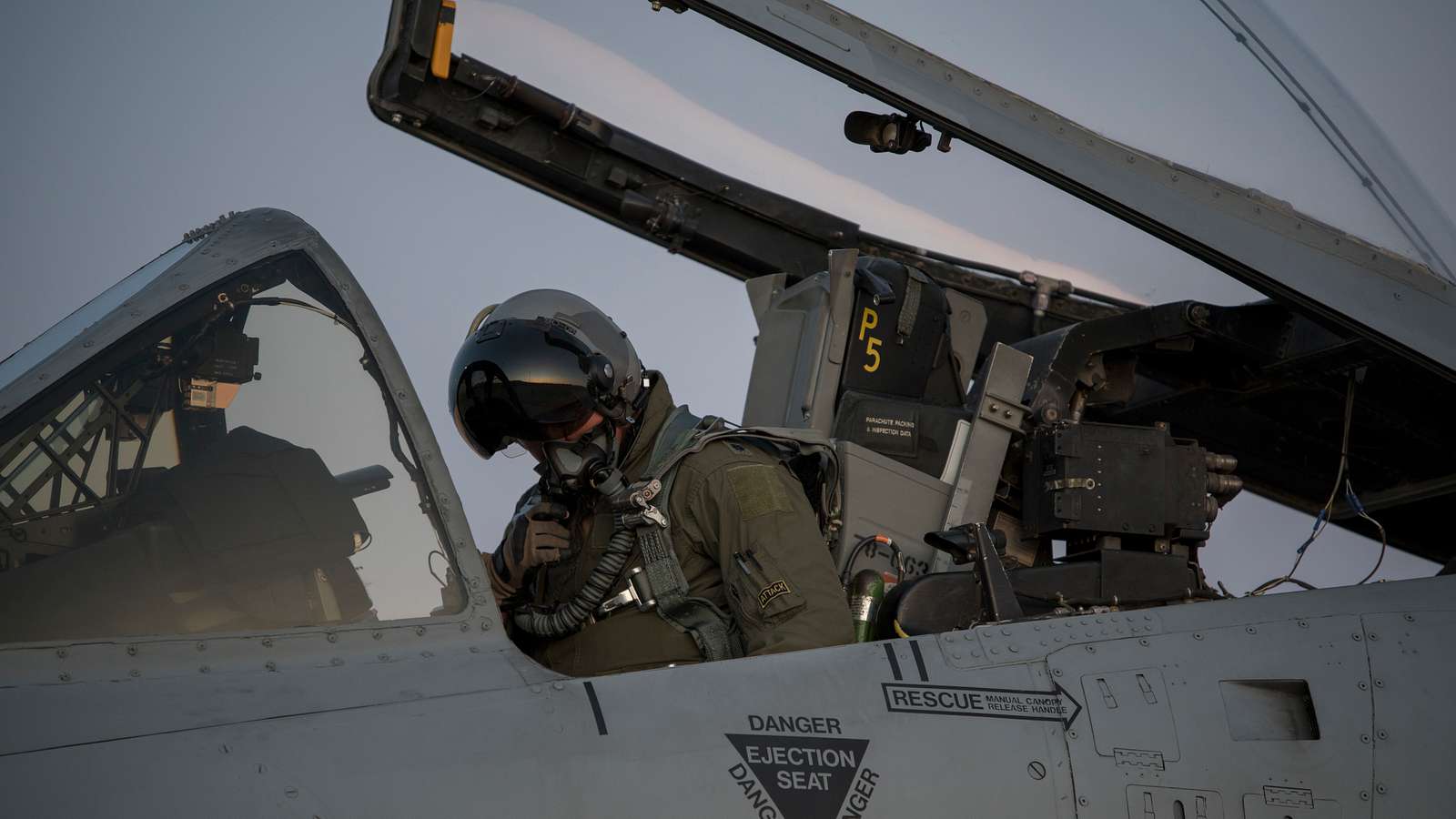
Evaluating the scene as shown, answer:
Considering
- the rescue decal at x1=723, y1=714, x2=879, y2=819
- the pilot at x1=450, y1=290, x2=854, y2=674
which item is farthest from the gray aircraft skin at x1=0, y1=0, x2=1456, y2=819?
the pilot at x1=450, y1=290, x2=854, y2=674

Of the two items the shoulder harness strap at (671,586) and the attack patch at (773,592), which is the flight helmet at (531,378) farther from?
the attack patch at (773,592)

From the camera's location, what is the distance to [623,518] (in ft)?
8.51

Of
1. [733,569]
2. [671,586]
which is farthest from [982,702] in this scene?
[671,586]

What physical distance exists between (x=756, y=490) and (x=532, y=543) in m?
0.54

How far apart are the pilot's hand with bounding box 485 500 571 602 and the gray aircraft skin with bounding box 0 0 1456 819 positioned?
709 millimetres

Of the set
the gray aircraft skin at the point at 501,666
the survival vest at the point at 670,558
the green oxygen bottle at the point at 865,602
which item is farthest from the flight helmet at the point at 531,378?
the green oxygen bottle at the point at 865,602

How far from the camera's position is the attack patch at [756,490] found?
2502 mm

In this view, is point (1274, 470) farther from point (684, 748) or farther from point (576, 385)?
point (684, 748)

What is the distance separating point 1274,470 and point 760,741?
126 inches

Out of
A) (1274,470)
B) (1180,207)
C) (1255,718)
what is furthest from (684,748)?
(1274,470)

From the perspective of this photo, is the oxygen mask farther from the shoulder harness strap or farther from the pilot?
the shoulder harness strap

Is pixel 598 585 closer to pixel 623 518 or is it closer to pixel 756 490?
pixel 623 518

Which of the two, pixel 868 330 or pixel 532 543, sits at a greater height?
pixel 868 330

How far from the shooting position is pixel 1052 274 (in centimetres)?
417
